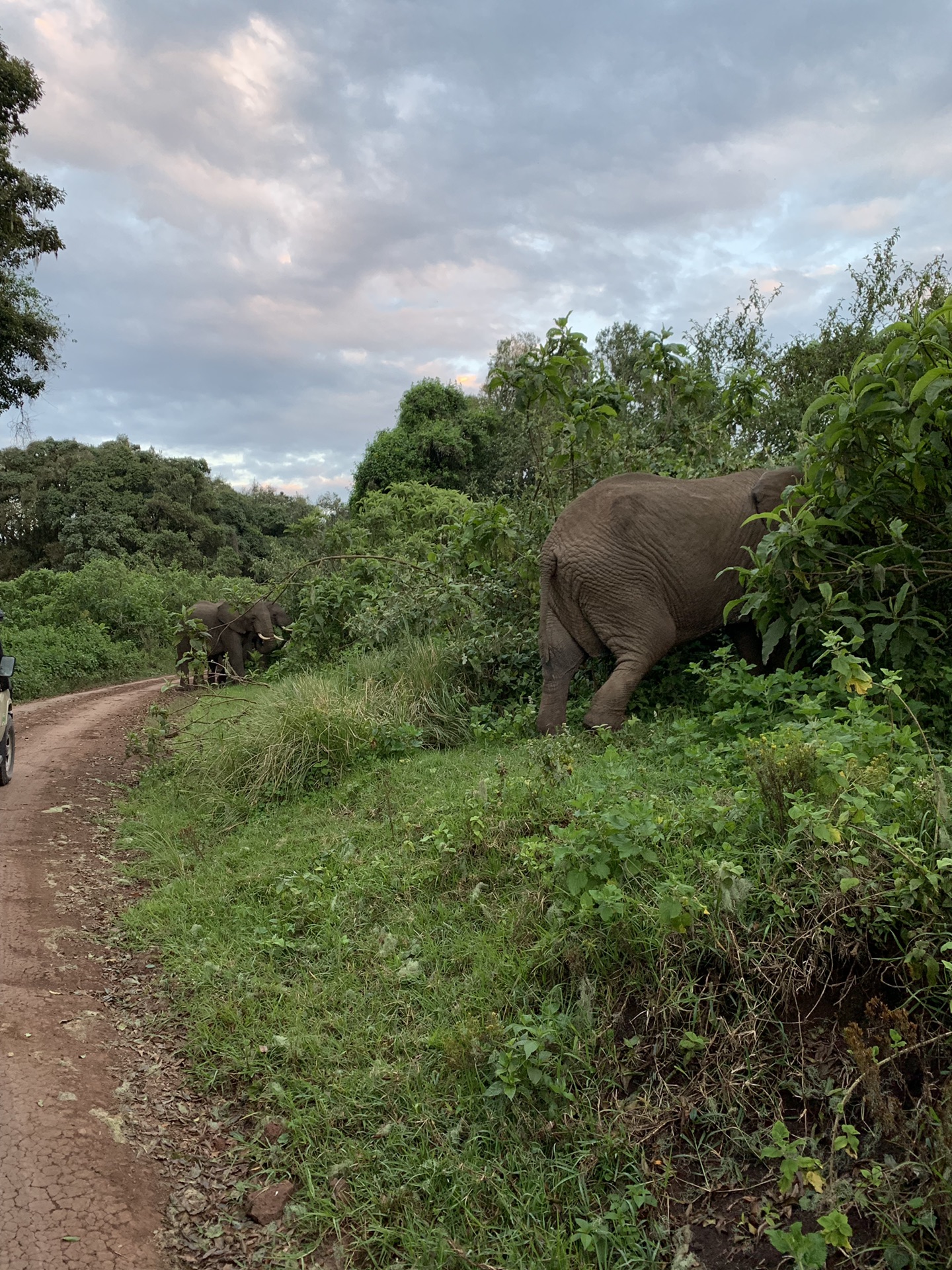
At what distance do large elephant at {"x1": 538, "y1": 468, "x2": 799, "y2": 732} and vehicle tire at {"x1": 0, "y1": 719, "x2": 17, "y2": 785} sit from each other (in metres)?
4.78

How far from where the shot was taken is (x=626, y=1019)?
2.89m

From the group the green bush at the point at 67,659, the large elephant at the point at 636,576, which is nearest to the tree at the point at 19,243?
the green bush at the point at 67,659

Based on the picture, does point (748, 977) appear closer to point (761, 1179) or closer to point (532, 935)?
point (761, 1179)

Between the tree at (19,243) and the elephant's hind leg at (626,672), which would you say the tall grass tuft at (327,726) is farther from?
the tree at (19,243)

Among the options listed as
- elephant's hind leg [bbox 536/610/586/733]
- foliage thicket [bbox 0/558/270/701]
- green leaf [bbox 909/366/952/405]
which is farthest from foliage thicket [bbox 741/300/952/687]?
foliage thicket [bbox 0/558/270/701]

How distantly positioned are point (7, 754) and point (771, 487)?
23.4 ft

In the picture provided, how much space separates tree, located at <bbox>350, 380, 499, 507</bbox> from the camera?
2552cm

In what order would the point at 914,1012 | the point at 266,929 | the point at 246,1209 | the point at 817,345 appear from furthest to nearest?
the point at 817,345 < the point at 266,929 < the point at 246,1209 < the point at 914,1012

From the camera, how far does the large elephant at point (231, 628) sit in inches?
570

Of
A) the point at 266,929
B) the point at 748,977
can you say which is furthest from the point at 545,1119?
the point at 266,929

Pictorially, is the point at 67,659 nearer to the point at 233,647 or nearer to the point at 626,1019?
the point at 233,647

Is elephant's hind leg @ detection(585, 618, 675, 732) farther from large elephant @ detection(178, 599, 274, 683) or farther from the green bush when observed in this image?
the green bush

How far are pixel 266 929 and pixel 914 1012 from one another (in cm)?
298

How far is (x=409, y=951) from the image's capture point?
3.68 m
